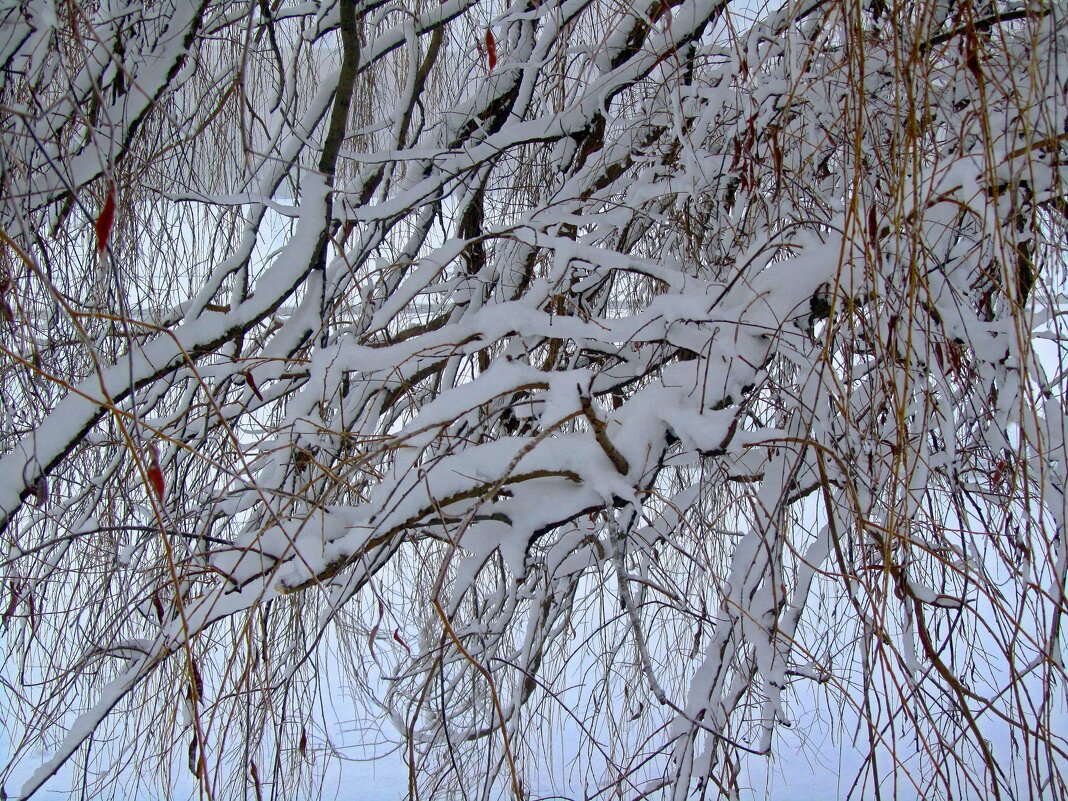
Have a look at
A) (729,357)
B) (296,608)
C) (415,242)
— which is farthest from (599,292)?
(296,608)

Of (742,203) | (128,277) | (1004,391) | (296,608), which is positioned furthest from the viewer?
(128,277)

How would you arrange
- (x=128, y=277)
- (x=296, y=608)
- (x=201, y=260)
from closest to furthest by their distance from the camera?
(x=296, y=608) < (x=128, y=277) < (x=201, y=260)

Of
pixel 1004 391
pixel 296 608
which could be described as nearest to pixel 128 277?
pixel 296 608

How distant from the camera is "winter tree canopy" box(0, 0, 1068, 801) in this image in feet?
2.28

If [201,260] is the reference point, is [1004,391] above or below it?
below

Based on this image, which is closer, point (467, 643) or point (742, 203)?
point (742, 203)

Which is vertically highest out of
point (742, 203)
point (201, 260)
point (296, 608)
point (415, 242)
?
point (201, 260)

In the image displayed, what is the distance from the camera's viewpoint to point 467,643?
1.29m

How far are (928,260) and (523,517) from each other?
467 mm

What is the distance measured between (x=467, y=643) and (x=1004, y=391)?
859mm

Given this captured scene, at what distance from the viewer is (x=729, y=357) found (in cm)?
81

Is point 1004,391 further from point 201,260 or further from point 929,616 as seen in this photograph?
point 201,260

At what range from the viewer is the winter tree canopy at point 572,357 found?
69cm

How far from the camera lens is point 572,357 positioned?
130cm
